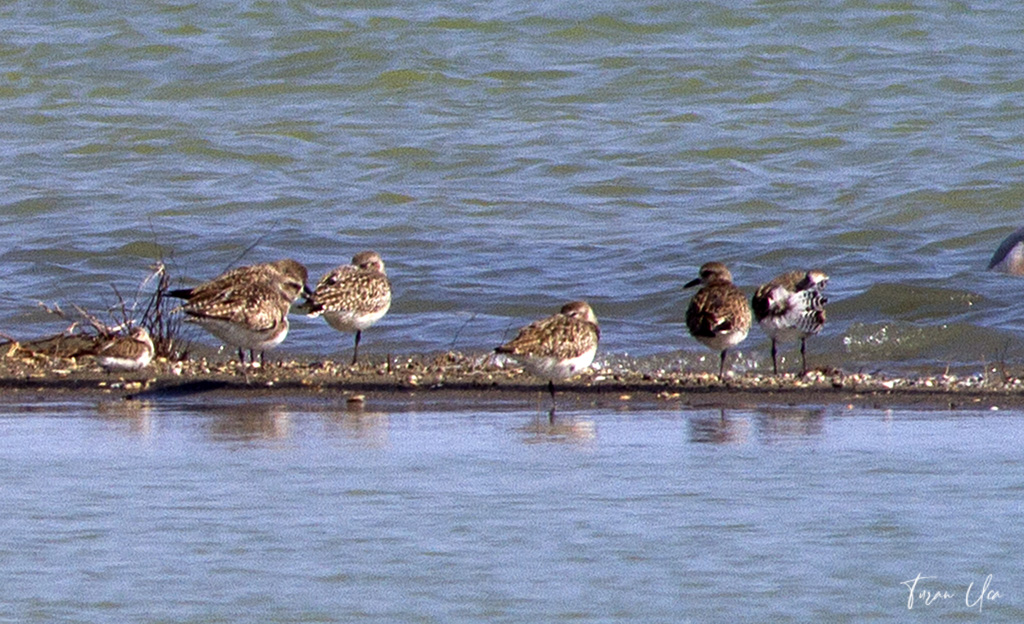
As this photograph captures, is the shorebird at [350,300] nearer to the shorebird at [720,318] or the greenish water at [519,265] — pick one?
the greenish water at [519,265]

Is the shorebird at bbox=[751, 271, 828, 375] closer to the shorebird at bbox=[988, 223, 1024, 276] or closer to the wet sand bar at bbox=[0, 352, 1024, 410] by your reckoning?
the wet sand bar at bbox=[0, 352, 1024, 410]

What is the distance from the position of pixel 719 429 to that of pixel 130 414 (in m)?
2.95

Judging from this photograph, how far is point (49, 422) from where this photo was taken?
348 inches

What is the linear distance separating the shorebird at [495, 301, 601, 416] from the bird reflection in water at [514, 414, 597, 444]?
0.45 metres

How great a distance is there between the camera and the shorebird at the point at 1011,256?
13.8 meters

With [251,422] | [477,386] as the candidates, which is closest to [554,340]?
[477,386]

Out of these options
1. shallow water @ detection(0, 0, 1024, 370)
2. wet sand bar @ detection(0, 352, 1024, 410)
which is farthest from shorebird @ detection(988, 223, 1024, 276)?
wet sand bar @ detection(0, 352, 1024, 410)

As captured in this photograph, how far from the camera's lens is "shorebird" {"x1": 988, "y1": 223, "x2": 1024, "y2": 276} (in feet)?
45.4

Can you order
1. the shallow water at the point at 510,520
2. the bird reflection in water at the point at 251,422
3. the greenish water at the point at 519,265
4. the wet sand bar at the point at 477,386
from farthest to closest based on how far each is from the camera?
the wet sand bar at the point at 477,386
the bird reflection in water at the point at 251,422
the greenish water at the point at 519,265
the shallow water at the point at 510,520

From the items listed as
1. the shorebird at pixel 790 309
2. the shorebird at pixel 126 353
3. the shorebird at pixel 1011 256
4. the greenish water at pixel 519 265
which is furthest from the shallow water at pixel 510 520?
the shorebird at pixel 1011 256

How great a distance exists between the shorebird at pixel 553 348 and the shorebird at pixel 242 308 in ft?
5.70

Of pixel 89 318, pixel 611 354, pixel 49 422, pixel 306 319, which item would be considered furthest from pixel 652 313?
pixel 49 422

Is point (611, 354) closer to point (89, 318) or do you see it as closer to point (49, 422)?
point (89, 318)

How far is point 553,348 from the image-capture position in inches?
381
